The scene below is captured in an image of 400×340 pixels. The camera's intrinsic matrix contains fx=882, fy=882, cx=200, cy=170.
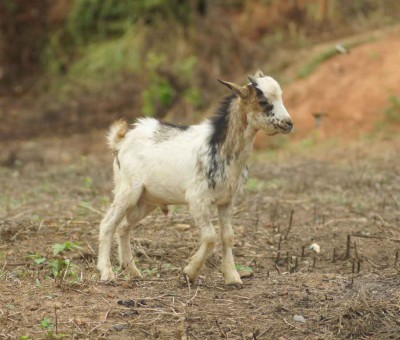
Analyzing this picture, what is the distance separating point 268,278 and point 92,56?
17.0 metres

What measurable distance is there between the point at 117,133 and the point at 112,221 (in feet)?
2.73

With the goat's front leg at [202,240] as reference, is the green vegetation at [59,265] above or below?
below

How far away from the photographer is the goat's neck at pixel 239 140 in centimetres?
730

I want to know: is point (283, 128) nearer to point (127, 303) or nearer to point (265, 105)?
point (265, 105)

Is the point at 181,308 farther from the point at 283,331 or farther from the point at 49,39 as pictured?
the point at 49,39

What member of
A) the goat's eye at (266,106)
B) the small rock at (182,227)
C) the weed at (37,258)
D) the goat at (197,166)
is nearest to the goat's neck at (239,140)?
the goat at (197,166)

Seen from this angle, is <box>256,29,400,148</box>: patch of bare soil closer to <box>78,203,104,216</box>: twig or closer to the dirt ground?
the dirt ground

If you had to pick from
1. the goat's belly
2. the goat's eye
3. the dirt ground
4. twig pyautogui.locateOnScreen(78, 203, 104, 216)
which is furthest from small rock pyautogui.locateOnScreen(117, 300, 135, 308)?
twig pyautogui.locateOnScreen(78, 203, 104, 216)

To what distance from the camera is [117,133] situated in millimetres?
8070

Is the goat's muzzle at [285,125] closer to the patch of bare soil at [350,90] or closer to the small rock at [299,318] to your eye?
the small rock at [299,318]

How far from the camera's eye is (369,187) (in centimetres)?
1277

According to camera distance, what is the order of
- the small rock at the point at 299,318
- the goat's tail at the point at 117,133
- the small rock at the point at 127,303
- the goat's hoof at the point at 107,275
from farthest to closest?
the goat's tail at the point at 117,133, the goat's hoof at the point at 107,275, the small rock at the point at 127,303, the small rock at the point at 299,318

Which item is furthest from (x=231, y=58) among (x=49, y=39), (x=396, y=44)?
(x=49, y=39)

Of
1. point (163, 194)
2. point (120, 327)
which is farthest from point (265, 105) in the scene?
point (120, 327)
